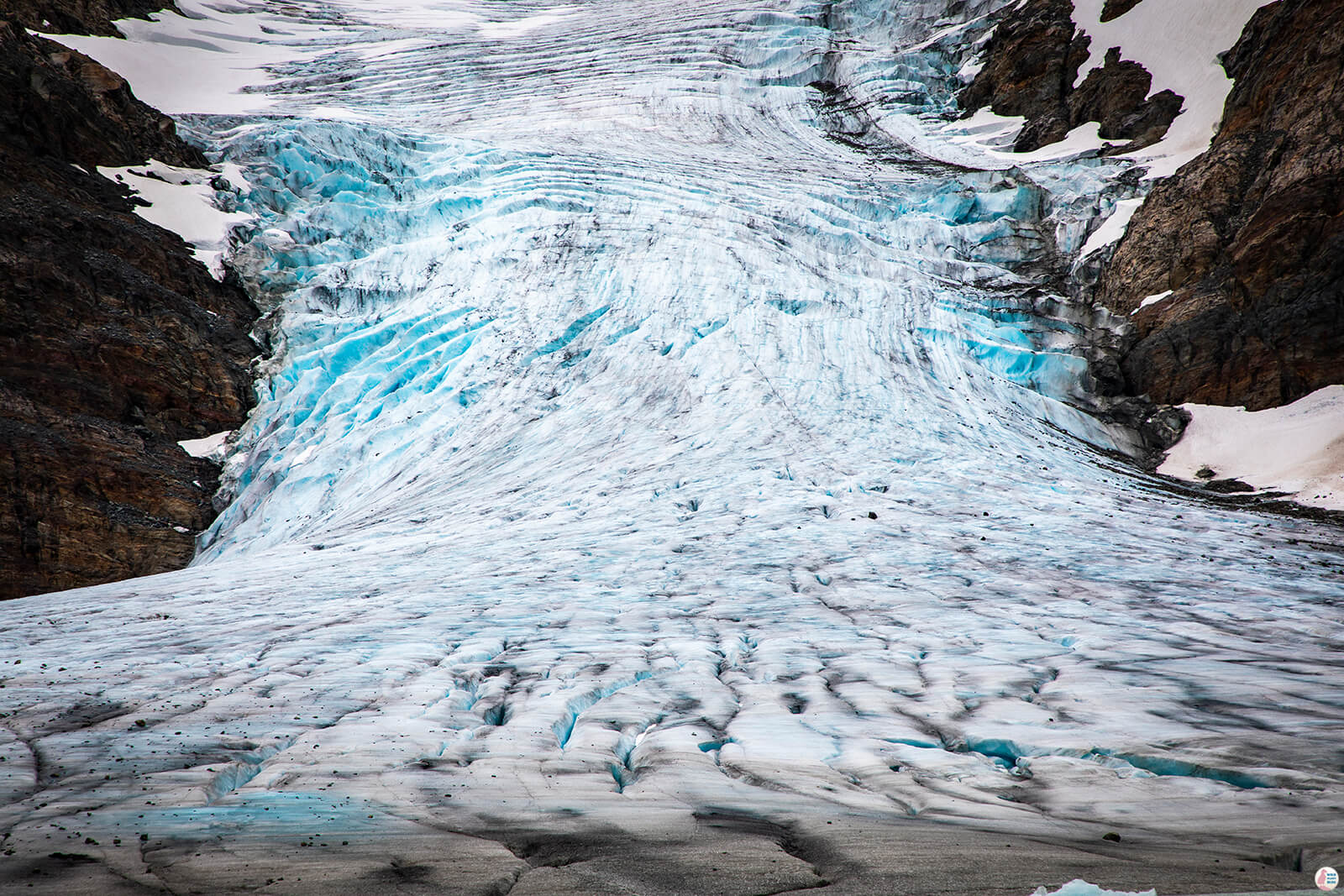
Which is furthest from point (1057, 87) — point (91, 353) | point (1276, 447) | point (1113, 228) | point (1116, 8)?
point (91, 353)

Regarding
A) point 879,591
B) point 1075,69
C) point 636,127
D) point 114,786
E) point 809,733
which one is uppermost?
point 1075,69

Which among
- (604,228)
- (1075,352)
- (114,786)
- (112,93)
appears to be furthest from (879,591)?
(112,93)

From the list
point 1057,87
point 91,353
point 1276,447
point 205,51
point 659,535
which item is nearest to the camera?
point 659,535

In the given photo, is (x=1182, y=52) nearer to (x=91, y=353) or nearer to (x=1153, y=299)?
(x=1153, y=299)

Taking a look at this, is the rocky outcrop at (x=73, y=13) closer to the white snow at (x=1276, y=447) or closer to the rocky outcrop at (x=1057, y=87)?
the rocky outcrop at (x=1057, y=87)

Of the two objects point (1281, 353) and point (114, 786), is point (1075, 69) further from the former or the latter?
point (114, 786)

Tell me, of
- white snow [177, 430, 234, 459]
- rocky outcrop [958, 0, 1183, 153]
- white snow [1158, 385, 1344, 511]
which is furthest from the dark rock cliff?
white snow [177, 430, 234, 459]

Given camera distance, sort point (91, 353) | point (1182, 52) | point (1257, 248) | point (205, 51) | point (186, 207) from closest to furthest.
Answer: point (91, 353)
point (1257, 248)
point (186, 207)
point (1182, 52)
point (205, 51)
